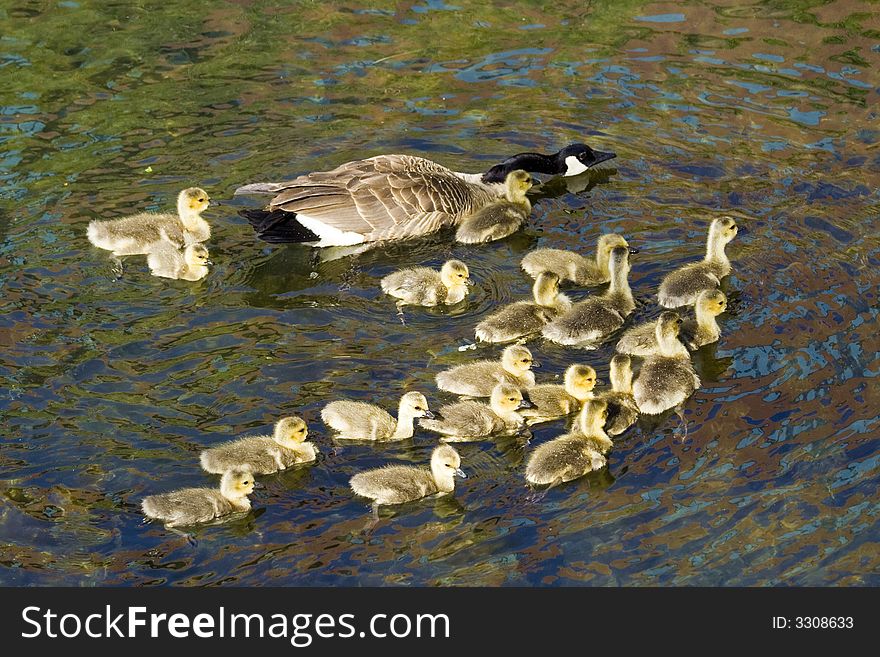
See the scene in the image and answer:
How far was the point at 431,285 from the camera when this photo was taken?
1046 centimetres

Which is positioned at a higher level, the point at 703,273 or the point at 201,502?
the point at 703,273

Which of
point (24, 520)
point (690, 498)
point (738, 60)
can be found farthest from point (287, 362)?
point (738, 60)

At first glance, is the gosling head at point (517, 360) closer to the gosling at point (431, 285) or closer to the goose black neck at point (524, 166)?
the gosling at point (431, 285)

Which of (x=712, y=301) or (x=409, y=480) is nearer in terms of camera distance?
(x=409, y=480)

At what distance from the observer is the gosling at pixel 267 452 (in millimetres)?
8375

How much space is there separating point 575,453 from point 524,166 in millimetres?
5136

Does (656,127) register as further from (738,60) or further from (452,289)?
(452,289)

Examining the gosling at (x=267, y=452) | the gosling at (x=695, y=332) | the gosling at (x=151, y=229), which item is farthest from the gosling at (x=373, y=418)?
the gosling at (x=151, y=229)

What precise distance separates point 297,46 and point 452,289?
597 cm

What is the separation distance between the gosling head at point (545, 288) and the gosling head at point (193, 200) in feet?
10.4

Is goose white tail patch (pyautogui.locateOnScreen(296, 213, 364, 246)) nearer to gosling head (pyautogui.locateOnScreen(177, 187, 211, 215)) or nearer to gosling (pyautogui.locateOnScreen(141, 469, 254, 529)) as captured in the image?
gosling head (pyautogui.locateOnScreen(177, 187, 211, 215))

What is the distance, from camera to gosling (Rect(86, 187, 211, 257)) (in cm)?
1110

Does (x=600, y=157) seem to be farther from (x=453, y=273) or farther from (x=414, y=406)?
(x=414, y=406)

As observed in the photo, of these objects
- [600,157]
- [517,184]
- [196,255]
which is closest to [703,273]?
[517,184]
